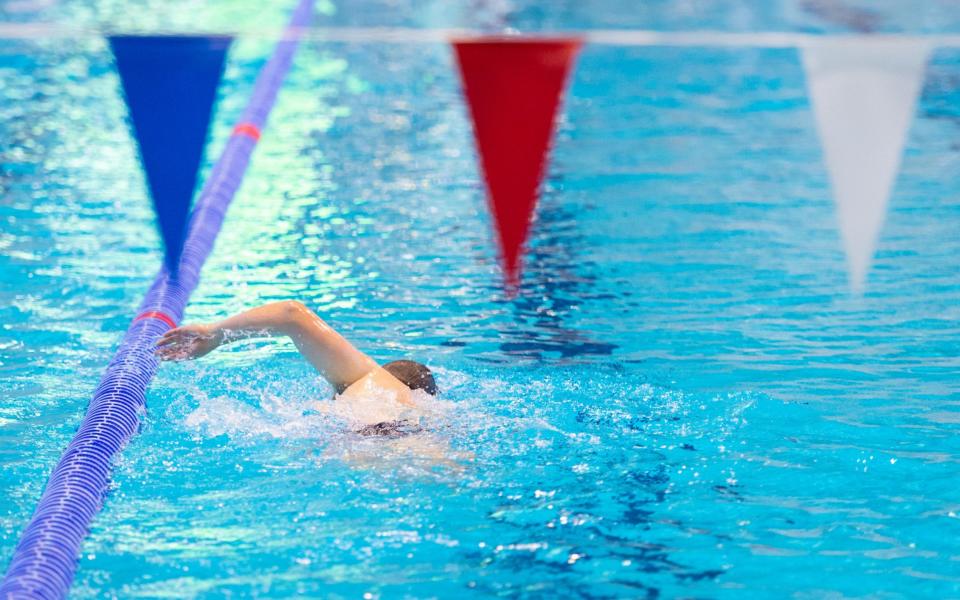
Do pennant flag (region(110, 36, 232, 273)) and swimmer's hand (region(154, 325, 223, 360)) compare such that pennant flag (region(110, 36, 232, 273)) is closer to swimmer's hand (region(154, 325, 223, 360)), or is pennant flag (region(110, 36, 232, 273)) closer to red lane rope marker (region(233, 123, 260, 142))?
swimmer's hand (region(154, 325, 223, 360))

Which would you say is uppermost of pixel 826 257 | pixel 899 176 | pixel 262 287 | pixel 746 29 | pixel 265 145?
pixel 746 29

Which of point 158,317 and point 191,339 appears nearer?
point 191,339

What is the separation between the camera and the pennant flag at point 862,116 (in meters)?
3.30

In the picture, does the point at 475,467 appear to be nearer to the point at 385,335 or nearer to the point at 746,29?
the point at 385,335

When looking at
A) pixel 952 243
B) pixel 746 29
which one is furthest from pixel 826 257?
pixel 746 29

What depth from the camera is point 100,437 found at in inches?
139

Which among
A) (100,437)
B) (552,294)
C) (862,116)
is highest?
(552,294)

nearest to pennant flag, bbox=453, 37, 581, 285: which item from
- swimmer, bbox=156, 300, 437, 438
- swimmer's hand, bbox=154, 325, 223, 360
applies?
swimmer, bbox=156, 300, 437, 438

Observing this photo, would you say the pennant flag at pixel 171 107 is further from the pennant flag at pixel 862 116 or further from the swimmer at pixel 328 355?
the pennant flag at pixel 862 116

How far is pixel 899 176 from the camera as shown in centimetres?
671

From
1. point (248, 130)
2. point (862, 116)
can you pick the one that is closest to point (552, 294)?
point (862, 116)

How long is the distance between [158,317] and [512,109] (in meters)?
1.94

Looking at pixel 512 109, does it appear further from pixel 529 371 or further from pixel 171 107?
pixel 529 371

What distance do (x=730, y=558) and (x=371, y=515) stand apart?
98cm
